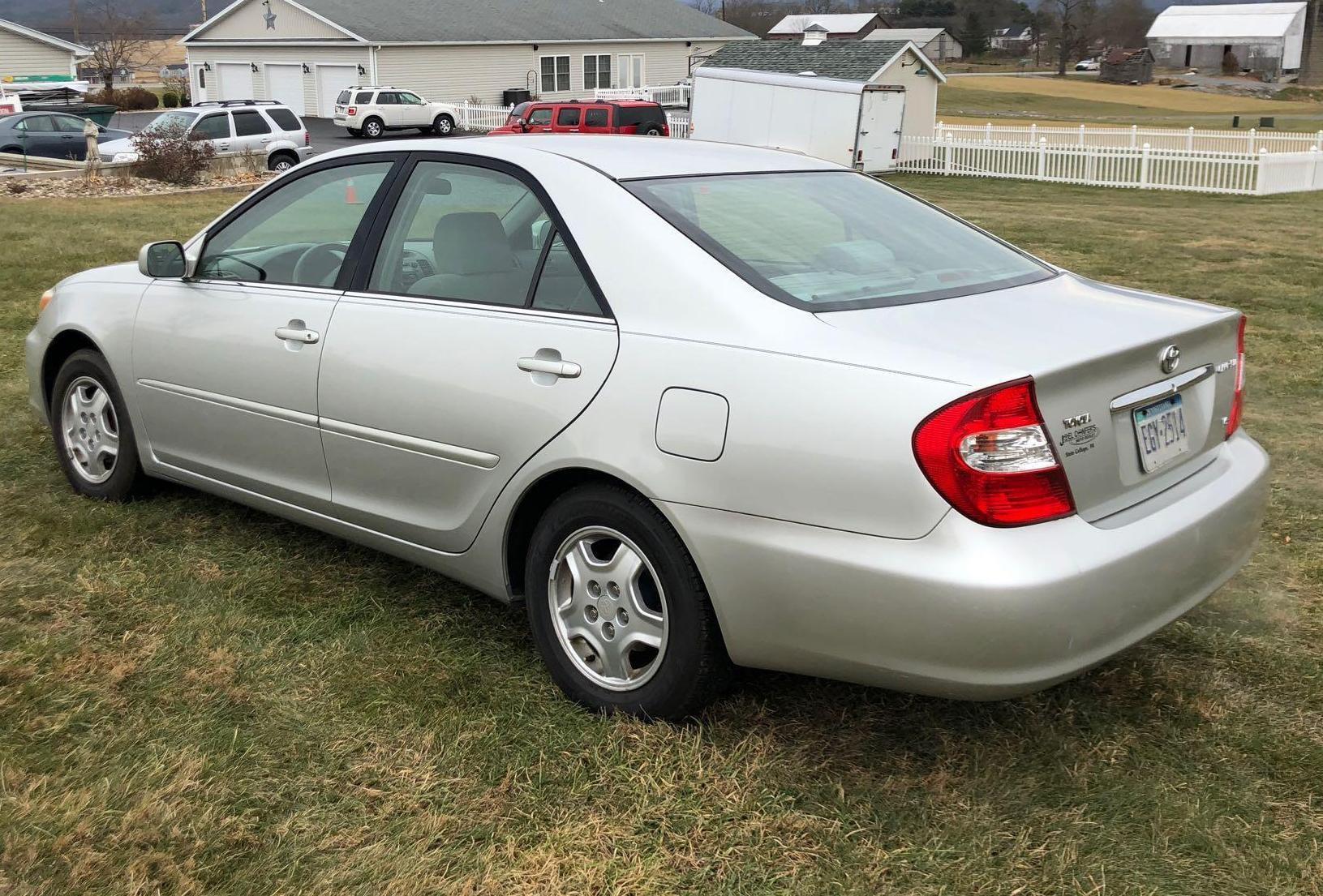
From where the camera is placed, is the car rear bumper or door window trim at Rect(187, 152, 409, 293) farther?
door window trim at Rect(187, 152, 409, 293)

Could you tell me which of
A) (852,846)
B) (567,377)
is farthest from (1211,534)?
(567,377)

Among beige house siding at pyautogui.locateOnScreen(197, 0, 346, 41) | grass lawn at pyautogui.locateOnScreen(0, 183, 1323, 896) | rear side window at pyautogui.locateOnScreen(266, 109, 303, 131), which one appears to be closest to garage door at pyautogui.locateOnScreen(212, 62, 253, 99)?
beige house siding at pyautogui.locateOnScreen(197, 0, 346, 41)

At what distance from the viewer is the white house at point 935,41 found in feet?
292

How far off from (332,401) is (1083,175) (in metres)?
25.8

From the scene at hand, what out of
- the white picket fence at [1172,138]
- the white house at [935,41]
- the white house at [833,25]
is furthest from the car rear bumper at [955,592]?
the white house at [833,25]

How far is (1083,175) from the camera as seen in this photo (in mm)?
27000

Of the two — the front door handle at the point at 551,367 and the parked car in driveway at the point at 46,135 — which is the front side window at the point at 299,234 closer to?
the front door handle at the point at 551,367

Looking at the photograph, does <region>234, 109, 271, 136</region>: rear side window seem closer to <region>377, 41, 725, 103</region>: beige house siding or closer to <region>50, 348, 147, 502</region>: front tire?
<region>377, 41, 725, 103</region>: beige house siding

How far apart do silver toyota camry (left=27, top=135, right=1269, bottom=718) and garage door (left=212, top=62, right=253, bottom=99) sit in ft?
172

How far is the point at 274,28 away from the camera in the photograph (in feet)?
166

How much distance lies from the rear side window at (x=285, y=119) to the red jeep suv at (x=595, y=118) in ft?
19.8

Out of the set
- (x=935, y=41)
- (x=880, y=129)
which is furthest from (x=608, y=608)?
(x=935, y=41)

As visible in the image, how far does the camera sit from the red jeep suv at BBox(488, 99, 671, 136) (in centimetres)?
3184

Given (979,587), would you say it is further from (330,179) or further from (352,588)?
(330,179)
